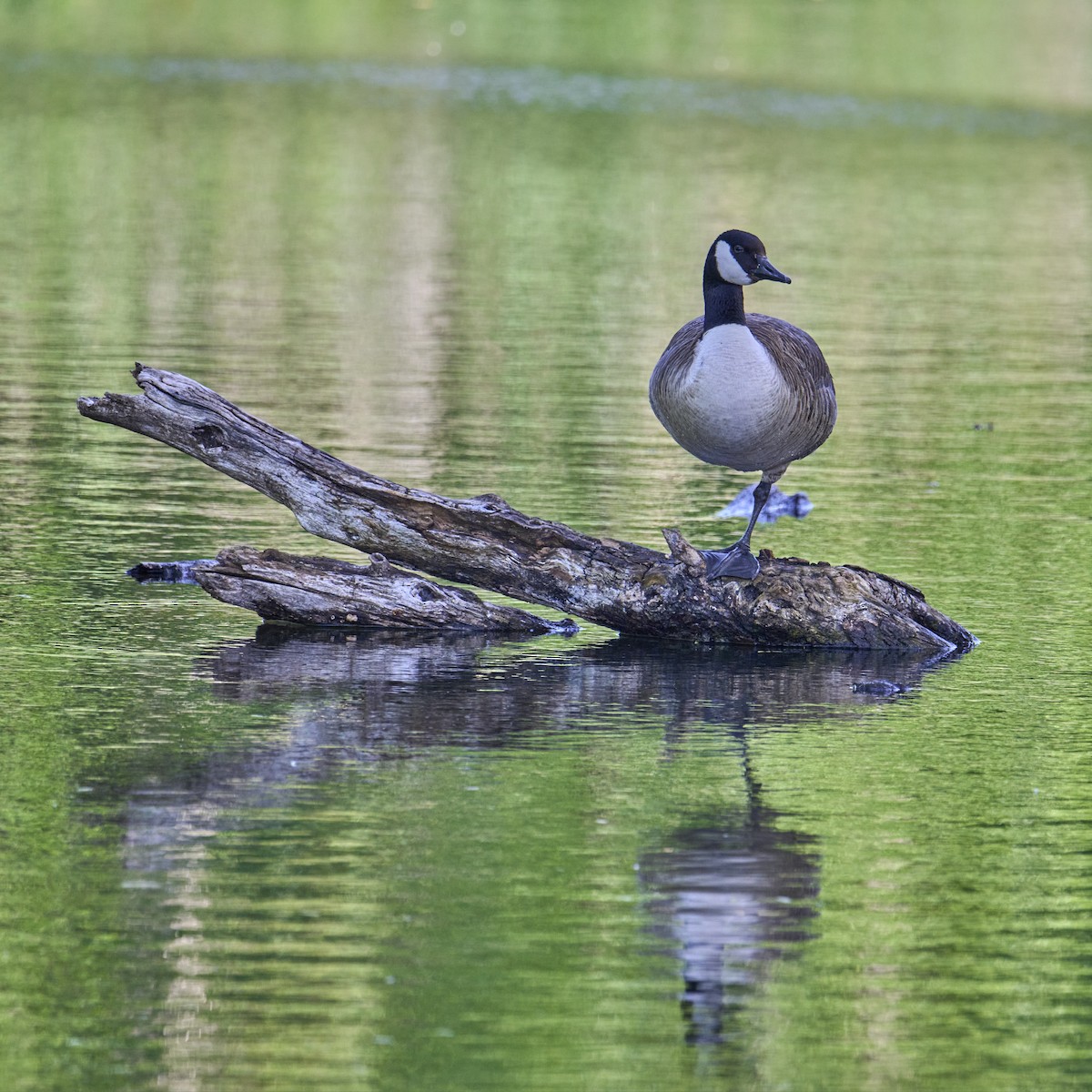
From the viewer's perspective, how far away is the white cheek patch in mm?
11148

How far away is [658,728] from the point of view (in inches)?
390

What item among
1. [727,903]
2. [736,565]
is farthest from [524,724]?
[727,903]

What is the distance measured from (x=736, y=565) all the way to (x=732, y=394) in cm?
104

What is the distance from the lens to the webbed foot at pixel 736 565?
11312 mm

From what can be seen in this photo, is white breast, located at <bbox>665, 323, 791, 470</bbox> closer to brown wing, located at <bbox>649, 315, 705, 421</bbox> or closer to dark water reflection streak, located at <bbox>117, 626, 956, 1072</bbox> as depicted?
brown wing, located at <bbox>649, 315, 705, 421</bbox>

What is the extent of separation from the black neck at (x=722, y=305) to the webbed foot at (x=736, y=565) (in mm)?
1179

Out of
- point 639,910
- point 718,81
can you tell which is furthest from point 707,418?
point 718,81

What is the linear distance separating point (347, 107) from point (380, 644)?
4017 cm

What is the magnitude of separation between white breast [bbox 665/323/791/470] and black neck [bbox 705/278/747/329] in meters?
0.11

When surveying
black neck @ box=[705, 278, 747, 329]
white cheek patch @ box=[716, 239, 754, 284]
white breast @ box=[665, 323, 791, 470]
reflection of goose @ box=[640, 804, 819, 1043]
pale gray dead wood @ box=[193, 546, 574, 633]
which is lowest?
reflection of goose @ box=[640, 804, 819, 1043]

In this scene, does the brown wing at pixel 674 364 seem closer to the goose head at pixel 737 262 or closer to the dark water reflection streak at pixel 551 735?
the goose head at pixel 737 262

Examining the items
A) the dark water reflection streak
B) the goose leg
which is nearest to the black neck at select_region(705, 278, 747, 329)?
the goose leg

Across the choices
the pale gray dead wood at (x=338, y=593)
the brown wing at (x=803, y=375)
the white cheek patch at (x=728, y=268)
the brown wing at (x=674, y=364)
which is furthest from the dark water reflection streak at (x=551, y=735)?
the white cheek patch at (x=728, y=268)

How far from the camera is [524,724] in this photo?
A: 9852 mm
